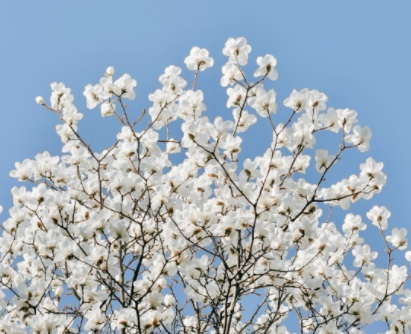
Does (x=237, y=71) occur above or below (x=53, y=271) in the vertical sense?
above

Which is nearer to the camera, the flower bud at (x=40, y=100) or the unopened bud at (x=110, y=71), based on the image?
the unopened bud at (x=110, y=71)

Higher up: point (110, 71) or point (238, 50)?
point (110, 71)

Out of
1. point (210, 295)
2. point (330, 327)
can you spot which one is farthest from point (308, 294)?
point (210, 295)

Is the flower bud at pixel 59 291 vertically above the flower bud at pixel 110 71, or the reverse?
the flower bud at pixel 110 71

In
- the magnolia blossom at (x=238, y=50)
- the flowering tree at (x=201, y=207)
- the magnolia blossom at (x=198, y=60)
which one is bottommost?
the flowering tree at (x=201, y=207)

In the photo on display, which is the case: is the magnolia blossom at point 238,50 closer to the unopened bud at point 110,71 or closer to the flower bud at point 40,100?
the unopened bud at point 110,71

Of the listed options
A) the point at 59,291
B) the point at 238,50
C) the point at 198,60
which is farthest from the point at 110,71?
the point at 59,291

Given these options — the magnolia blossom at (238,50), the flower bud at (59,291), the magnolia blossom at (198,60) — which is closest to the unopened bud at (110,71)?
the magnolia blossom at (198,60)

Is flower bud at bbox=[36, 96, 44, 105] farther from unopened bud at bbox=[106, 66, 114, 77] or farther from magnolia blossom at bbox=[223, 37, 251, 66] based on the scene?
magnolia blossom at bbox=[223, 37, 251, 66]

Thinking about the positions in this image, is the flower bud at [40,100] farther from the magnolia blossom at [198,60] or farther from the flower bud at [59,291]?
the flower bud at [59,291]

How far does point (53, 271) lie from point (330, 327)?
1926 millimetres

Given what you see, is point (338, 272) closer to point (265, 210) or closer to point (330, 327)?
point (330, 327)

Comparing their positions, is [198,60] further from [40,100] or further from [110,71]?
[40,100]

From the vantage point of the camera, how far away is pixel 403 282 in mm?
3355
